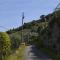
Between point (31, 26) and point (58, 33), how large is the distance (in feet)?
420

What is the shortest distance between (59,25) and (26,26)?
440ft

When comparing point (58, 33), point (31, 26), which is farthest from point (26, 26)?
point (58, 33)

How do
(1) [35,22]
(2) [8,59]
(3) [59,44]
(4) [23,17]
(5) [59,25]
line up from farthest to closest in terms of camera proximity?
(1) [35,22]
(4) [23,17]
(3) [59,44]
(5) [59,25]
(2) [8,59]

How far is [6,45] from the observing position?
22625 millimetres

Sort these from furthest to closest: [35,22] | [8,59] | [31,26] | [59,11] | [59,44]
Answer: [35,22] → [31,26] → [59,44] → [8,59] → [59,11]

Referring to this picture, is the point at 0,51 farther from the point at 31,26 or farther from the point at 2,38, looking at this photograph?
the point at 31,26

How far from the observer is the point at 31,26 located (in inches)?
6132

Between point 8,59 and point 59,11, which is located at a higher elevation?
point 59,11

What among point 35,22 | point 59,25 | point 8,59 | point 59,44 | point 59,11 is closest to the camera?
point 59,11

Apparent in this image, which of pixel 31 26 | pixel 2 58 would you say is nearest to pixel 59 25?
pixel 2 58

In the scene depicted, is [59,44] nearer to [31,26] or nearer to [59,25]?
[59,25]

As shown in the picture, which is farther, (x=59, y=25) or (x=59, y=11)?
(x=59, y=25)

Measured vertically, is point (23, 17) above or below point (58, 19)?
above

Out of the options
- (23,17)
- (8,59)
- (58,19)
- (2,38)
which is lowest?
(8,59)
